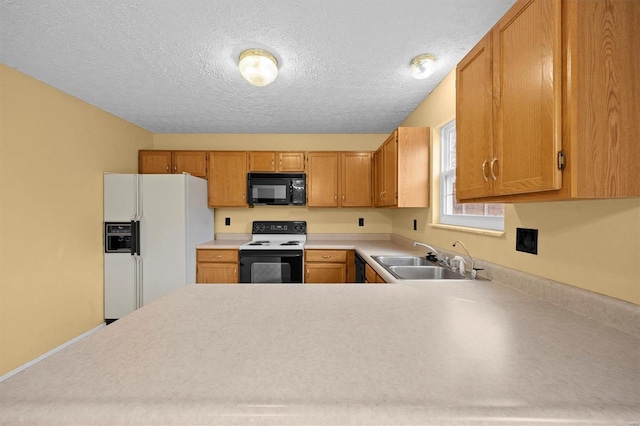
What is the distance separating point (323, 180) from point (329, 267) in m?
1.15

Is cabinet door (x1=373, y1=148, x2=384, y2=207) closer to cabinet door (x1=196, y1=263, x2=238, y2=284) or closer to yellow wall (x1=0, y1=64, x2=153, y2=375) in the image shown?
cabinet door (x1=196, y1=263, x2=238, y2=284)

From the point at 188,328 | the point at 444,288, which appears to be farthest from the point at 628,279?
the point at 188,328

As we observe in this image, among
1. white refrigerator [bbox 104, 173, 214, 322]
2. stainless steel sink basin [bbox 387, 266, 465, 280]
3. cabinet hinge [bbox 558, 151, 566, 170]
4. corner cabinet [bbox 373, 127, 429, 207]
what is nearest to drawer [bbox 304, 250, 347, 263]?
corner cabinet [bbox 373, 127, 429, 207]

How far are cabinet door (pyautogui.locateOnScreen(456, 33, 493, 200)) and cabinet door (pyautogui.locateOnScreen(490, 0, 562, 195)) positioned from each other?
0.05 m

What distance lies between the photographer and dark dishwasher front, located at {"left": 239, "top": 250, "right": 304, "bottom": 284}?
310 cm

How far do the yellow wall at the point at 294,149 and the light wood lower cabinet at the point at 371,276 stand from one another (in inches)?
55.1

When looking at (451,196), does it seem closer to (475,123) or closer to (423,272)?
(423,272)

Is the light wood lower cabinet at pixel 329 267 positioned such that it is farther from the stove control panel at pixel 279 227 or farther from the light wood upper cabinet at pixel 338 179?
the light wood upper cabinet at pixel 338 179

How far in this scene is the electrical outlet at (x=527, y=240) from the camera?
4.24 ft

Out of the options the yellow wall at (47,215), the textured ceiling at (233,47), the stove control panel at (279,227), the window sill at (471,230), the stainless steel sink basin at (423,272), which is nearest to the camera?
the textured ceiling at (233,47)

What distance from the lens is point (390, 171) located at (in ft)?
8.78

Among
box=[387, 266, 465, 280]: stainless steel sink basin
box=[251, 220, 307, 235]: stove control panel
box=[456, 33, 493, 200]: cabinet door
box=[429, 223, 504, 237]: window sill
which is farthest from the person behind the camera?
box=[251, 220, 307, 235]: stove control panel

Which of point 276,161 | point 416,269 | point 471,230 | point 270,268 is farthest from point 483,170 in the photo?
point 276,161

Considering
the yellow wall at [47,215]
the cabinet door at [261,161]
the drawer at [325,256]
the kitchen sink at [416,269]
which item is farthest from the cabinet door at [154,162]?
the kitchen sink at [416,269]
